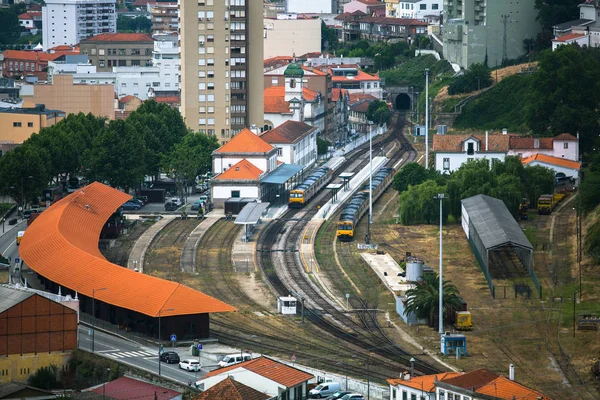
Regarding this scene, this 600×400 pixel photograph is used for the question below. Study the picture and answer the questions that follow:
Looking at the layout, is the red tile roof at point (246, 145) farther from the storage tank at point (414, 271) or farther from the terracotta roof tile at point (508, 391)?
the terracotta roof tile at point (508, 391)

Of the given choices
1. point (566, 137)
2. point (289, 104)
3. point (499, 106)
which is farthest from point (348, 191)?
point (499, 106)

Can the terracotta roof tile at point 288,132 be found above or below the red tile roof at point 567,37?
below

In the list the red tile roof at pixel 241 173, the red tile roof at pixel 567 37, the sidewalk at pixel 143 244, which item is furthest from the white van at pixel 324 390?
the red tile roof at pixel 567 37

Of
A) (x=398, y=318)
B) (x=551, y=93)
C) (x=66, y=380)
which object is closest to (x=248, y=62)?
(x=551, y=93)

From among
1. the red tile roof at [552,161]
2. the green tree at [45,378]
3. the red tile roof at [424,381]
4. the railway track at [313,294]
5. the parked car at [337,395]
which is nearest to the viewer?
the red tile roof at [424,381]

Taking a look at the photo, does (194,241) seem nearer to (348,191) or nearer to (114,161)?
(114,161)

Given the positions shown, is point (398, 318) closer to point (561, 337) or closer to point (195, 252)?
point (561, 337)

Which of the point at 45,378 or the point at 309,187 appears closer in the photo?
the point at 45,378
